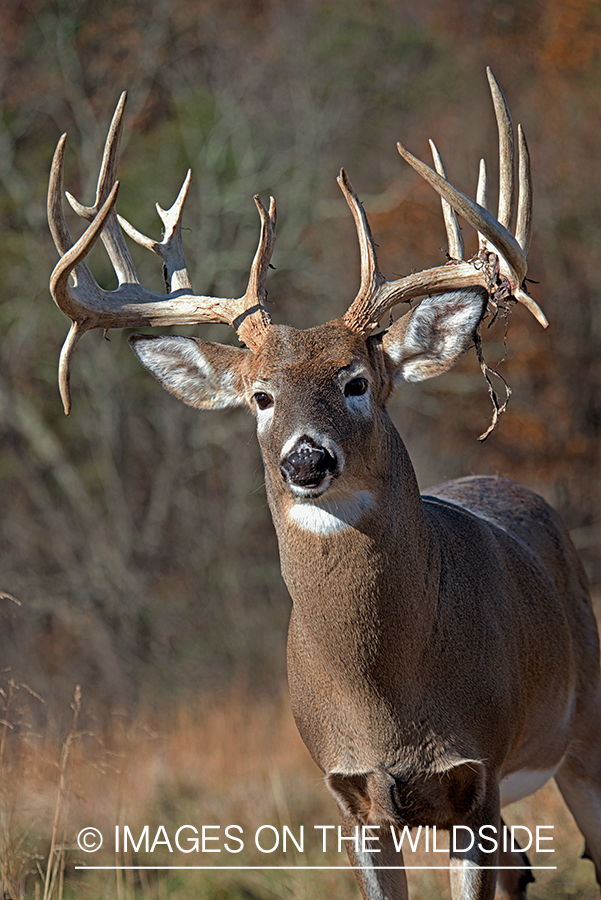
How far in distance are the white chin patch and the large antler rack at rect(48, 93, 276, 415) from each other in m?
0.72

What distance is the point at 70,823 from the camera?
692cm

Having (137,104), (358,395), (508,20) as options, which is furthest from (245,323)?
(508,20)

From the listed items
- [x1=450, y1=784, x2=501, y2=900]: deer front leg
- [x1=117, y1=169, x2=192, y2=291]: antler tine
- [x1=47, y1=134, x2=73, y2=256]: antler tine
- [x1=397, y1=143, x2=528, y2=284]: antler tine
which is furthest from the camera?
[x1=117, y1=169, x2=192, y2=291]: antler tine

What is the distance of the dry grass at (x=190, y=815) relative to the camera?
4992 mm

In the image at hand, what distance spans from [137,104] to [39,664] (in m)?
8.45

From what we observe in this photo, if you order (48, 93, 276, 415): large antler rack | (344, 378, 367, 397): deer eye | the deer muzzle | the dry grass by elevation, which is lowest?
the dry grass

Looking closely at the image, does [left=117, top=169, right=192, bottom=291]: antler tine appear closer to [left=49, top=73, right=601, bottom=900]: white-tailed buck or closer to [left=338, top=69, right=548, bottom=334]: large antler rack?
[left=49, top=73, right=601, bottom=900]: white-tailed buck

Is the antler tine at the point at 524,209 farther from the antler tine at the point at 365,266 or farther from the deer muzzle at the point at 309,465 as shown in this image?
the deer muzzle at the point at 309,465

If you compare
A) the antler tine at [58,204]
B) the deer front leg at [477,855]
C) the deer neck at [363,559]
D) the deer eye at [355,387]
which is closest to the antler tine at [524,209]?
the deer eye at [355,387]

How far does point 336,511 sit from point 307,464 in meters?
0.38

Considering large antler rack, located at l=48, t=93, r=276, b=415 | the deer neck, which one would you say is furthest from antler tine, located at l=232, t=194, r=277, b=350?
the deer neck

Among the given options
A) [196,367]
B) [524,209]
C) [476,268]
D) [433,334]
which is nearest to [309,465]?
[433,334]

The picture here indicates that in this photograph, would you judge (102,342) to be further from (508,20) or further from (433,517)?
(433,517)

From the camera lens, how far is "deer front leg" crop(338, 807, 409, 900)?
388cm
